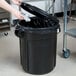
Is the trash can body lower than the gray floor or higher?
higher

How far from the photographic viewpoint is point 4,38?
355 centimetres

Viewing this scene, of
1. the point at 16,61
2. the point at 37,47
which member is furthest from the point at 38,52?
the point at 16,61

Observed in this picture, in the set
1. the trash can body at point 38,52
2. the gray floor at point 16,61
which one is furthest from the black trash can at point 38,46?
the gray floor at point 16,61

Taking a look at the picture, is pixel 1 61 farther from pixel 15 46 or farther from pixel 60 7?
pixel 60 7

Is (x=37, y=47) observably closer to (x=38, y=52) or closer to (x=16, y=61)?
(x=38, y=52)

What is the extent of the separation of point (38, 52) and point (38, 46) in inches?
2.9

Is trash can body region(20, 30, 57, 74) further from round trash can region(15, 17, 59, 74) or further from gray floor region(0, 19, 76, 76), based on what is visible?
gray floor region(0, 19, 76, 76)

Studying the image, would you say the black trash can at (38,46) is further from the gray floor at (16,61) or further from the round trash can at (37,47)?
the gray floor at (16,61)

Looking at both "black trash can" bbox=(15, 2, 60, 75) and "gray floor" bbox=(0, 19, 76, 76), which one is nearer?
"black trash can" bbox=(15, 2, 60, 75)

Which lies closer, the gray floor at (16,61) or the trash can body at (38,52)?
the trash can body at (38,52)

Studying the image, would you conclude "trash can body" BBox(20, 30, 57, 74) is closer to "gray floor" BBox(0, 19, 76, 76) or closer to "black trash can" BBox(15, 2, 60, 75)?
"black trash can" BBox(15, 2, 60, 75)

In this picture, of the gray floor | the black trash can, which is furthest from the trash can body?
the gray floor

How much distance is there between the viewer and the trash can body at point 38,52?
2161 mm

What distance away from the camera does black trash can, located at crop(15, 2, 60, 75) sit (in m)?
2.14
